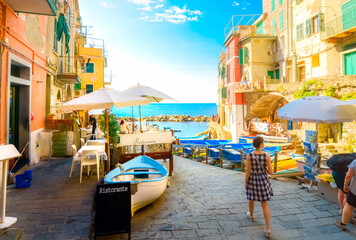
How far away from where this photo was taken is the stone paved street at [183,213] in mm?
3416

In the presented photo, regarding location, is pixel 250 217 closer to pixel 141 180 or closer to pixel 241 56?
pixel 141 180

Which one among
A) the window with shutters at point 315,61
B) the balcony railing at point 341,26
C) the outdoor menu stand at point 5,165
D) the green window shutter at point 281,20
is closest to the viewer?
the outdoor menu stand at point 5,165

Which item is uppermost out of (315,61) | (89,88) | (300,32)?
(300,32)

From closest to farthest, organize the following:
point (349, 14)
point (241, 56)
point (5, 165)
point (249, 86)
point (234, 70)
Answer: point (5, 165), point (349, 14), point (249, 86), point (241, 56), point (234, 70)

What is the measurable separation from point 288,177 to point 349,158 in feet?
12.0

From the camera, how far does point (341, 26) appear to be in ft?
52.2

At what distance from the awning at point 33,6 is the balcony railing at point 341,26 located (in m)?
18.6

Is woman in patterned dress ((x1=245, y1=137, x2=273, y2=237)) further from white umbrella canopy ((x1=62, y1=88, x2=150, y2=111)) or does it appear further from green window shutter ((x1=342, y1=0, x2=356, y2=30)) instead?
green window shutter ((x1=342, y1=0, x2=356, y2=30))

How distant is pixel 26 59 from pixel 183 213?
651 centimetres

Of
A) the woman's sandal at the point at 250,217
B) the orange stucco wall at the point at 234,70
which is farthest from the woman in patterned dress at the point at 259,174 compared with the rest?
the orange stucco wall at the point at 234,70

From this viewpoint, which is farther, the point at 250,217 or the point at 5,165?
the point at 250,217

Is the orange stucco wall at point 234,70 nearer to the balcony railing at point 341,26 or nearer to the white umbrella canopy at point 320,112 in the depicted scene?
the balcony railing at point 341,26

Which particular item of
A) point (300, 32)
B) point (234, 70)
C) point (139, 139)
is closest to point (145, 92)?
point (139, 139)

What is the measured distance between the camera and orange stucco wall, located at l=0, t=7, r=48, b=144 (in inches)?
202
